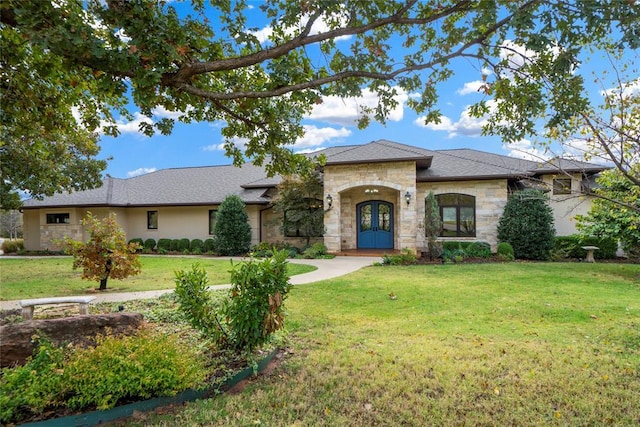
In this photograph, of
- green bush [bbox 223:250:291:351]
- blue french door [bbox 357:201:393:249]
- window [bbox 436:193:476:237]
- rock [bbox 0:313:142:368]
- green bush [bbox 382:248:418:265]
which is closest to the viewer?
rock [bbox 0:313:142:368]

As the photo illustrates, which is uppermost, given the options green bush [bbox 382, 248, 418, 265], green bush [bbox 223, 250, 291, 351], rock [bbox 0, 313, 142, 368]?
green bush [bbox 223, 250, 291, 351]

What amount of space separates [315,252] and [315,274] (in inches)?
188

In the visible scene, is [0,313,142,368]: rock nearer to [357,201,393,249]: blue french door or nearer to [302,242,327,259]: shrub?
[302,242,327,259]: shrub

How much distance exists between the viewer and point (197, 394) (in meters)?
3.66

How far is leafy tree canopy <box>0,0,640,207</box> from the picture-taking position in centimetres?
372

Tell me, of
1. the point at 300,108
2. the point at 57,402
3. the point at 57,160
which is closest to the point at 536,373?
the point at 57,402

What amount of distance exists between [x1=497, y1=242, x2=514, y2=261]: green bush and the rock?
13.8 m

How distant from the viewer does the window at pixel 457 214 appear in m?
16.9

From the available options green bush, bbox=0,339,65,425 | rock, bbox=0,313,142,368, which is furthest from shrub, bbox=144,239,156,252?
green bush, bbox=0,339,65,425

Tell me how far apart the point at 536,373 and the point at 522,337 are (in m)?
1.38

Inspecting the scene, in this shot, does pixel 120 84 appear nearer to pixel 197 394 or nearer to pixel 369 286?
pixel 197 394

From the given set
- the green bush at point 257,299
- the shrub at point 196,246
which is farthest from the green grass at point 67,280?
the shrub at point 196,246

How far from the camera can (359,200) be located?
1864 centimetres

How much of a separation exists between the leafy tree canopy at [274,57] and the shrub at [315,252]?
9.66 meters
